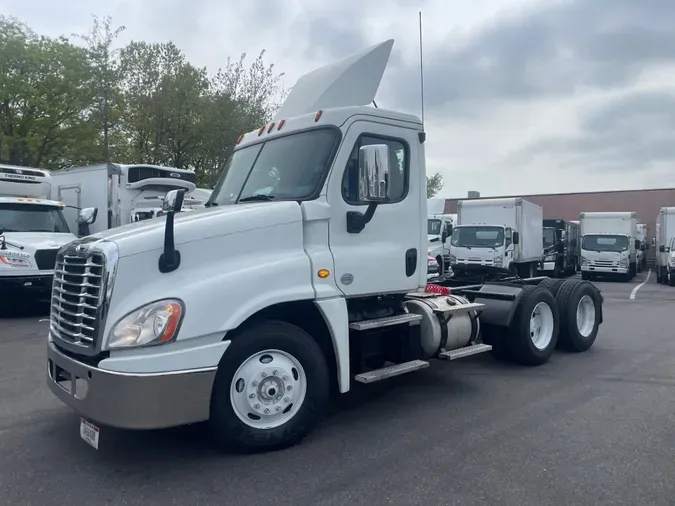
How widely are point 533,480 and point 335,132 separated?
319 cm

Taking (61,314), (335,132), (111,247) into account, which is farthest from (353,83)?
(61,314)

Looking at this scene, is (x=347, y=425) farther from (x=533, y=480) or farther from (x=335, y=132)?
(x=335, y=132)

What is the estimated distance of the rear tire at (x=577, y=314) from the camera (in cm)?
837

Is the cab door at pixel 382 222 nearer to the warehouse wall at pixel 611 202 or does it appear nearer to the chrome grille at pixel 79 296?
the chrome grille at pixel 79 296

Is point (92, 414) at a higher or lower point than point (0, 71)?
lower

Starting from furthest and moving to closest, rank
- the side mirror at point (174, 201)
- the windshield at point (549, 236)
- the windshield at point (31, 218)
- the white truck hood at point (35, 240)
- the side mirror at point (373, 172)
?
1. the windshield at point (549, 236)
2. the windshield at point (31, 218)
3. the white truck hood at point (35, 240)
4. the side mirror at point (373, 172)
5. the side mirror at point (174, 201)

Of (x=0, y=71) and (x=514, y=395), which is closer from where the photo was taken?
(x=514, y=395)

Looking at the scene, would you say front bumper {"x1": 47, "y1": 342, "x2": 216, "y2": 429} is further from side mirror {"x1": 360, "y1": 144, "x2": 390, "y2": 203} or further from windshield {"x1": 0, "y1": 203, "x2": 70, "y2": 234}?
windshield {"x1": 0, "y1": 203, "x2": 70, "y2": 234}

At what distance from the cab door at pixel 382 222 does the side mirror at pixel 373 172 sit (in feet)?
0.18

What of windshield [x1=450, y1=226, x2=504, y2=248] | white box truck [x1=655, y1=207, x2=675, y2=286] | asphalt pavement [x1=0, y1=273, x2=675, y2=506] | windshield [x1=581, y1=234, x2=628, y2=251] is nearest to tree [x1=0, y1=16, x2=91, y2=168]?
windshield [x1=450, y1=226, x2=504, y2=248]

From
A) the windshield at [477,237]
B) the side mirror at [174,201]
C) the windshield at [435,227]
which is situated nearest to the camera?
the side mirror at [174,201]

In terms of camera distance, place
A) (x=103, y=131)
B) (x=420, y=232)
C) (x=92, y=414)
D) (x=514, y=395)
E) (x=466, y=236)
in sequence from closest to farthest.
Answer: (x=92, y=414), (x=420, y=232), (x=514, y=395), (x=466, y=236), (x=103, y=131)

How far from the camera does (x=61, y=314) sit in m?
4.72

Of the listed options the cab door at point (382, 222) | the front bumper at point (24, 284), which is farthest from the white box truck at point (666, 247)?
the front bumper at point (24, 284)
